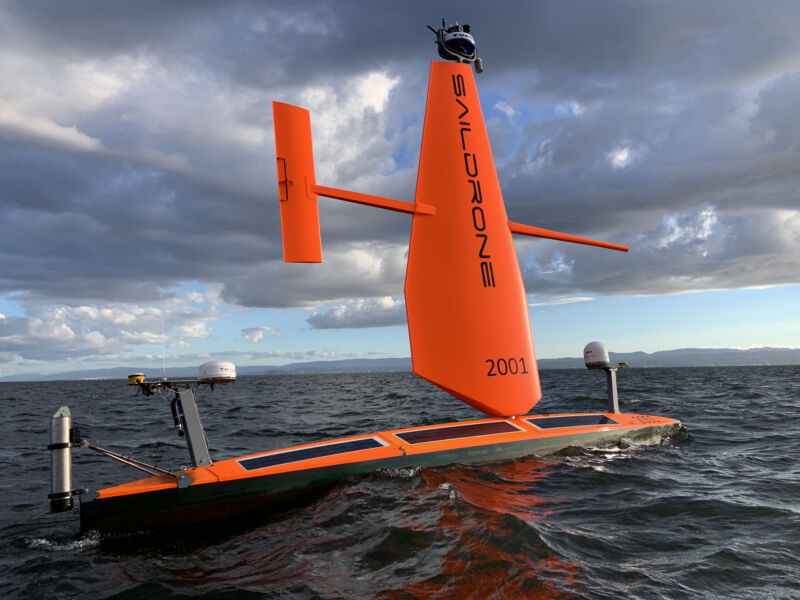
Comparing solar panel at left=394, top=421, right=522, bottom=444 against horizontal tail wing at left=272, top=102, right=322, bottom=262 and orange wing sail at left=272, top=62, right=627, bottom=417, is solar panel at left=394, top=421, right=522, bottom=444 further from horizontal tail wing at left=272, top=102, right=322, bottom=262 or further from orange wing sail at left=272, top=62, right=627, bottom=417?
horizontal tail wing at left=272, top=102, right=322, bottom=262

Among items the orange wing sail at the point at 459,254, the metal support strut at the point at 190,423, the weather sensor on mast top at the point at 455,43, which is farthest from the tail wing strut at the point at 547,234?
the metal support strut at the point at 190,423

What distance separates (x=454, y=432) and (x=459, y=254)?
2807mm

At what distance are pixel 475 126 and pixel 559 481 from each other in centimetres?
572

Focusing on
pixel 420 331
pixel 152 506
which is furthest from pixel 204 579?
pixel 420 331

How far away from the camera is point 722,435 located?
35.0 feet

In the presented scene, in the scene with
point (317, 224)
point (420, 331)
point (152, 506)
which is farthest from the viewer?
point (420, 331)

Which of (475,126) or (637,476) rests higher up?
(475,126)

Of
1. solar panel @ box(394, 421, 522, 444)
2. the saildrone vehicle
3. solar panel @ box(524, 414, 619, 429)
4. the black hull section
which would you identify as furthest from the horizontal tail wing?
solar panel @ box(524, 414, 619, 429)

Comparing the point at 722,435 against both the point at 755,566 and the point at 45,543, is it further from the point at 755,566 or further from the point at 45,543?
the point at 45,543

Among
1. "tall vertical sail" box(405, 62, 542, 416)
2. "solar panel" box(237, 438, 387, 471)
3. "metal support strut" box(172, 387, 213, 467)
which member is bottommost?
"solar panel" box(237, 438, 387, 471)

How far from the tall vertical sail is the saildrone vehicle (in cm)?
2

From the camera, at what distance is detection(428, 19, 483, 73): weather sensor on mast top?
8750mm

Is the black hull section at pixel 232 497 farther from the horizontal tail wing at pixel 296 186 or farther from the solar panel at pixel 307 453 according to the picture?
the horizontal tail wing at pixel 296 186

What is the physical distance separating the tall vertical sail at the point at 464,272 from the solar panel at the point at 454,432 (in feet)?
0.89
